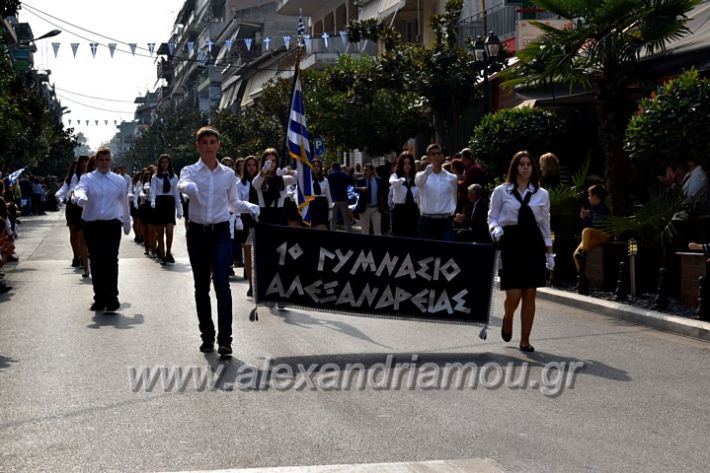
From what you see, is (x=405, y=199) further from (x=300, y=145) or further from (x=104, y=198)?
(x=104, y=198)

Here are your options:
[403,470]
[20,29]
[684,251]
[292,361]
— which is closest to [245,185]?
[684,251]

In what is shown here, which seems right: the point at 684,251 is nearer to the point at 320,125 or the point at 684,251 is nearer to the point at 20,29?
the point at 320,125

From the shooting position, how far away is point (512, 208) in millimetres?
9984

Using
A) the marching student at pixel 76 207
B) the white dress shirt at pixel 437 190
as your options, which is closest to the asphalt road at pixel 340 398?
the white dress shirt at pixel 437 190

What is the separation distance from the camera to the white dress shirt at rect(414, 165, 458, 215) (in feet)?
44.7

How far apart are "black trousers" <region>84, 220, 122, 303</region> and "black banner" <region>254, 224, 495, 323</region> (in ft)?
11.2

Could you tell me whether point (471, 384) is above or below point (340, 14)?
below

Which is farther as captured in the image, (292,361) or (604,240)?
(604,240)

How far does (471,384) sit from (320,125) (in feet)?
92.2

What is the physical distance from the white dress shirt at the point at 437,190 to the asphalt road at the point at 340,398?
213 cm

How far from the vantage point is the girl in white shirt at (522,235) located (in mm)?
9914

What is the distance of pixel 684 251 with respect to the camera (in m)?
13.4

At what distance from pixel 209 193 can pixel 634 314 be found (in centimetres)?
494

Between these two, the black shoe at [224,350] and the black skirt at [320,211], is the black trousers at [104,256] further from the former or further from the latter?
the black skirt at [320,211]
